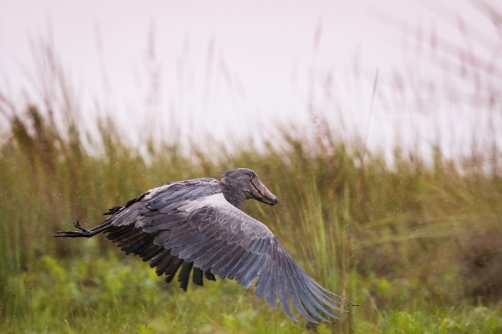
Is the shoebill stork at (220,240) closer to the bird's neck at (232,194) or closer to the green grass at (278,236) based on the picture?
the bird's neck at (232,194)

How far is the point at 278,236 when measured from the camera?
4285mm

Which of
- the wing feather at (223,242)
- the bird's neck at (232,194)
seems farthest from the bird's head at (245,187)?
the wing feather at (223,242)

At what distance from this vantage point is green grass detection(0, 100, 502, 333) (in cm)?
394

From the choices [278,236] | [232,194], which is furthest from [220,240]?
[278,236]

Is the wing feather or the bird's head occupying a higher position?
the bird's head

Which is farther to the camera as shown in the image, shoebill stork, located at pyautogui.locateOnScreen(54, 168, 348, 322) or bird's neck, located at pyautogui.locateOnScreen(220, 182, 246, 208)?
bird's neck, located at pyautogui.locateOnScreen(220, 182, 246, 208)

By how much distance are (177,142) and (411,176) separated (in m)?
1.98

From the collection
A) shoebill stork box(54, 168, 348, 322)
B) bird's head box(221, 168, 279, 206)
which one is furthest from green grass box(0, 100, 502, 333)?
shoebill stork box(54, 168, 348, 322)

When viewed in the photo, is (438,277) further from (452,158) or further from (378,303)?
(452,158)

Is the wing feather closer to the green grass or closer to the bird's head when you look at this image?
the bird's head

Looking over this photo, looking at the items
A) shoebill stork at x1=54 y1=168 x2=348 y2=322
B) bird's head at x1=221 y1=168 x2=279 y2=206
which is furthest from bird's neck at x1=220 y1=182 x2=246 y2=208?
shoebill stork at x1=54 y1=168 x2=348 y2=322

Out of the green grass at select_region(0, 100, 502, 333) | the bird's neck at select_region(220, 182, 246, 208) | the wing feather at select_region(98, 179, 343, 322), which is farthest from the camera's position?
the green grass at select_region(0, 100, 502, 333)

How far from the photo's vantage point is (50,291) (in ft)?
15.2

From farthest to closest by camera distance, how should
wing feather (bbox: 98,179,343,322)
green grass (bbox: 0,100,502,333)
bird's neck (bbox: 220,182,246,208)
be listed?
green grass (bbox: 0,100,502,333), bird's neck (bbox: 220,182,246,208), wing feather (bbox: 98,179,343,322)
